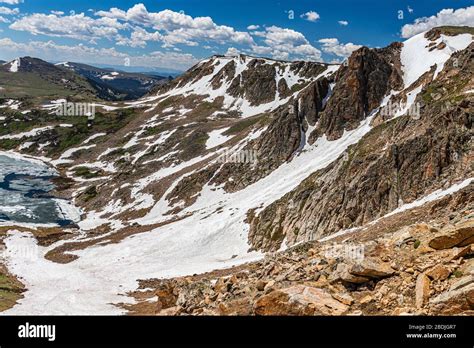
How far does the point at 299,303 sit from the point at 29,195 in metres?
121

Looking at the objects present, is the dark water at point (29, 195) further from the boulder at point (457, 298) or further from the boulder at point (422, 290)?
the boulder at point (457, 298)

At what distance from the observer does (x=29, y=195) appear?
120m

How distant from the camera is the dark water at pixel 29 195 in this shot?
9928 cm

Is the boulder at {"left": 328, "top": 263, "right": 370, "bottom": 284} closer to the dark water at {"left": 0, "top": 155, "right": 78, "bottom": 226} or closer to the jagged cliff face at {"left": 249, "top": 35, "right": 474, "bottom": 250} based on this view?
the jagged cliff face at {"left": 249, "top": 35, "right": 474, "bottom": 250}

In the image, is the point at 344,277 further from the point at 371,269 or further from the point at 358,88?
the point at 358,88

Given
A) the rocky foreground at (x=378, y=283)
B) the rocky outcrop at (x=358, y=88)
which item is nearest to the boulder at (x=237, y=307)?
the rocky foreground at (x=378, y=283)

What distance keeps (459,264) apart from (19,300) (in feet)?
146

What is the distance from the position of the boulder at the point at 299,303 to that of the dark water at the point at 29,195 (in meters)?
86.2

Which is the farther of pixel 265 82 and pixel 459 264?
pixel 265 82

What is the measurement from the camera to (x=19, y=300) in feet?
146

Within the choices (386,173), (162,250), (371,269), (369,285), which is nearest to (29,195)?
(162,250)

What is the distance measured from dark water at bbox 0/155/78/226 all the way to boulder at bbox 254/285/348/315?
283 feet

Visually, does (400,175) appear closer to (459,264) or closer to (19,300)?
(459,264)
